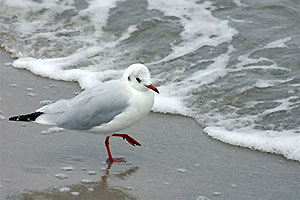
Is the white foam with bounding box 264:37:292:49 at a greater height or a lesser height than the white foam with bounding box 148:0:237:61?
greater

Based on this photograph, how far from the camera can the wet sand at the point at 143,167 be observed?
4086 millimetres

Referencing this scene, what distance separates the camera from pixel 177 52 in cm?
735

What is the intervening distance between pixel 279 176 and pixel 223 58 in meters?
2.83

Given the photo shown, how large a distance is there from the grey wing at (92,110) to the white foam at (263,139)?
117cm

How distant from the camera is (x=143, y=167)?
4531 millimetres

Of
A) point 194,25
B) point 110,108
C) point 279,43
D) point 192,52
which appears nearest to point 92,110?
point 110,108

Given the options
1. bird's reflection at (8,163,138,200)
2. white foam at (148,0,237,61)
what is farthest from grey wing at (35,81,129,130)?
white foam at (148,0,237,61)

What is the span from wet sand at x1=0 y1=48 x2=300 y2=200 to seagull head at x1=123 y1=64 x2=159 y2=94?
659mm

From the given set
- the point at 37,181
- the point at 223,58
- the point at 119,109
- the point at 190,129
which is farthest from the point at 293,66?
the point at 37,181

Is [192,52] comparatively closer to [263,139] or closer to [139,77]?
[263,139]

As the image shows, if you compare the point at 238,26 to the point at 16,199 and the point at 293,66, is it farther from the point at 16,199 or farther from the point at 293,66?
the point at 16,199

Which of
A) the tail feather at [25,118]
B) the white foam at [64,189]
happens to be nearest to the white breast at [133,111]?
the tail feather at [25,118]

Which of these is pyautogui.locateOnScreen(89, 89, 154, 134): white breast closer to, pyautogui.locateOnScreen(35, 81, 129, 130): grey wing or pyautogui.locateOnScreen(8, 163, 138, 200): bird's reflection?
pyautogui.locateOnScreen(35, 81, 129, 130): grey wing

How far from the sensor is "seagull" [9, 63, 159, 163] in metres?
4.35
